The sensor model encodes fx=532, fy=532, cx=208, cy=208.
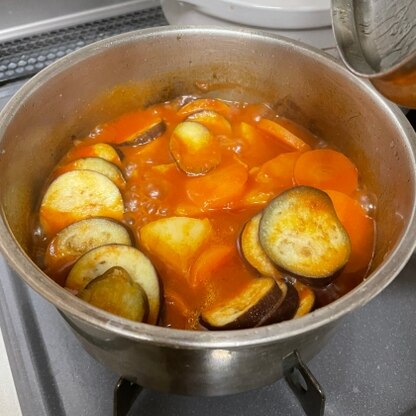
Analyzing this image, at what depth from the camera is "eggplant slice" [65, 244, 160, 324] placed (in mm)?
835

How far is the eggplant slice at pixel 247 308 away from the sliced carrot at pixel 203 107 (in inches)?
20.4

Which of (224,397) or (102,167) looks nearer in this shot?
(224,397)

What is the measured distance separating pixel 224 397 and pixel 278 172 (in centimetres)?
45

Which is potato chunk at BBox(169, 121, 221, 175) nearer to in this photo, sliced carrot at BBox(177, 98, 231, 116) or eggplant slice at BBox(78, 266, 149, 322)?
sliced carrot at BBox(177, 98, 231, 116)

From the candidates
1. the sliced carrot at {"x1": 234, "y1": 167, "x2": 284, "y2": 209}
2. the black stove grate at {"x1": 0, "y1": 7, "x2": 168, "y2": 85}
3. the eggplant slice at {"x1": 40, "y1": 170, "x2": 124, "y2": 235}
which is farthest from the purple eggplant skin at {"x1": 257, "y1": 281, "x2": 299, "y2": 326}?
the black stove grate at {"x1": 0, "y1": 7, "x2": 168, "y2": 85}

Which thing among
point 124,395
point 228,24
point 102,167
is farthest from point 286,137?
point 124,395

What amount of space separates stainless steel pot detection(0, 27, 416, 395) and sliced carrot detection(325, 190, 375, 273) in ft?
0.10

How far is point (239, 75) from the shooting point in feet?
3.97

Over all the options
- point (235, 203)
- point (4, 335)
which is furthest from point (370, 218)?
point (4, 335)

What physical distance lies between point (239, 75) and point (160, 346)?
0.75 m

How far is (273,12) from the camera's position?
114 cm

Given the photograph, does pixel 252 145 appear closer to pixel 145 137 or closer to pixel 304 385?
pixel 145 137

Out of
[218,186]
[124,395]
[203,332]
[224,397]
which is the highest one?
[203,332]

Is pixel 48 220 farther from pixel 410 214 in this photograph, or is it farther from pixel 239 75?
pixel 410 214
